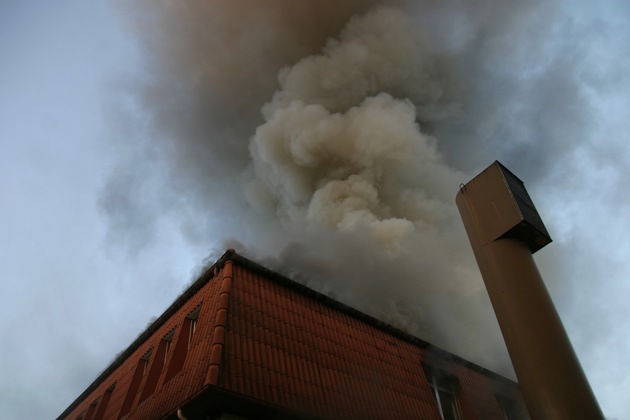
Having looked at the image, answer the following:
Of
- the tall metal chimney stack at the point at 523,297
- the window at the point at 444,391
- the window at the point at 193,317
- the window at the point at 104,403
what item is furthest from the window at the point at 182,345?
the window at the point at 444,391

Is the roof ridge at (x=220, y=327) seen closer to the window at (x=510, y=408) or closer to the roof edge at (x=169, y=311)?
the roof edge at (x=169, y=311)

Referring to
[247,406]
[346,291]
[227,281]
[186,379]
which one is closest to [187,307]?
[227,281]

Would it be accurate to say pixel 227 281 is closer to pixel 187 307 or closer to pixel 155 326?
pixel 187 307

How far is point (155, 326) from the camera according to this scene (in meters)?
9.05

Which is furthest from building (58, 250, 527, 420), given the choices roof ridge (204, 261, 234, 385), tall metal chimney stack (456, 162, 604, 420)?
tall metal chimney stack (456, 162, 604, 420)

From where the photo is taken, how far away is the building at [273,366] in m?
5.80

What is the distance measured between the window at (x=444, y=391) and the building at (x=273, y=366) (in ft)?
0.07

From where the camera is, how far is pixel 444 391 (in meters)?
9.49

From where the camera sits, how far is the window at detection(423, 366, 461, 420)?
9141mm

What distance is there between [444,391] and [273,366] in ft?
16.3

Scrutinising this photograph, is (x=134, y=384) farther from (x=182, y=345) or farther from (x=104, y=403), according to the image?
(x=182, y=345)

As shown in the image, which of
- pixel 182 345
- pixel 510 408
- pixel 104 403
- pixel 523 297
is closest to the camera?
pixel 523 297

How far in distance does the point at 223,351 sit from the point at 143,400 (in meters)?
2.36

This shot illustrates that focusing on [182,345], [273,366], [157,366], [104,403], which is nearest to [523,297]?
[273,366]
